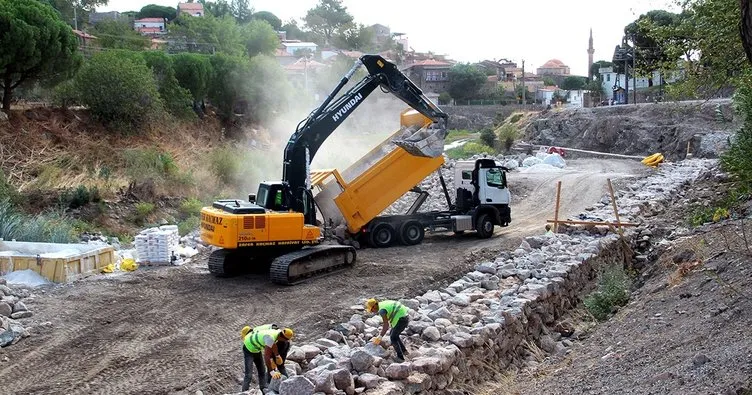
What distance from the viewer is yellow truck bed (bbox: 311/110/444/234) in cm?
1797

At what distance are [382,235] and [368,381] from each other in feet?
32.5

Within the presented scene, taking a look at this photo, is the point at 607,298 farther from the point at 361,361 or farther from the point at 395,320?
the point at 361,361

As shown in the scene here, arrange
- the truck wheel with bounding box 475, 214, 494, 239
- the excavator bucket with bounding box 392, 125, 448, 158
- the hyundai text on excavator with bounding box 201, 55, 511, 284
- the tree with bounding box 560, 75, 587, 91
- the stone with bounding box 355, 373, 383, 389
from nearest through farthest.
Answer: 1. the stone with bounding box 355, 373, 383, 389
2. the hyundai text on excavator with bounding box 201, 55, 511, 284
3. the excavator bucket with bounding box 392, 125, 448, 158
4. the truck wheel with bounding box 475, 214, 494, 239
5. the tree with bounding box 560, 75, 587, 91

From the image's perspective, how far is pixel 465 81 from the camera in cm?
8925

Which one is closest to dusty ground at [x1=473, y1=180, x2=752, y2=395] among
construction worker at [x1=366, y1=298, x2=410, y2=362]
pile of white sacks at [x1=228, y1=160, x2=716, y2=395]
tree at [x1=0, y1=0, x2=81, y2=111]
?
pile of white sacks at [x1=228, y1=160, x2=716, y2=395]

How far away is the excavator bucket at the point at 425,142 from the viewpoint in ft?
Result: 59.3

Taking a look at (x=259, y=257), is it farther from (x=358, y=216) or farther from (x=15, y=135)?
(x=15, y=135)

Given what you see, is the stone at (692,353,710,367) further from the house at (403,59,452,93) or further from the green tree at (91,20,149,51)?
the house at (403,59,452,93)

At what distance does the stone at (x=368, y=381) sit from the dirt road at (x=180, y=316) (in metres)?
1.70

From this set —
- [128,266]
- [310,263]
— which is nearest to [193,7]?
[128,266]

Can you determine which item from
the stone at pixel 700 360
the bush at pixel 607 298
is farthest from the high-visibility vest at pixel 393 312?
the bush at pixel 607 298

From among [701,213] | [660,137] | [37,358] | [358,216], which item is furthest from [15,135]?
[660,137]

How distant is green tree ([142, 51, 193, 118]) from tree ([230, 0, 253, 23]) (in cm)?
7412

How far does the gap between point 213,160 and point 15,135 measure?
24.3ft
